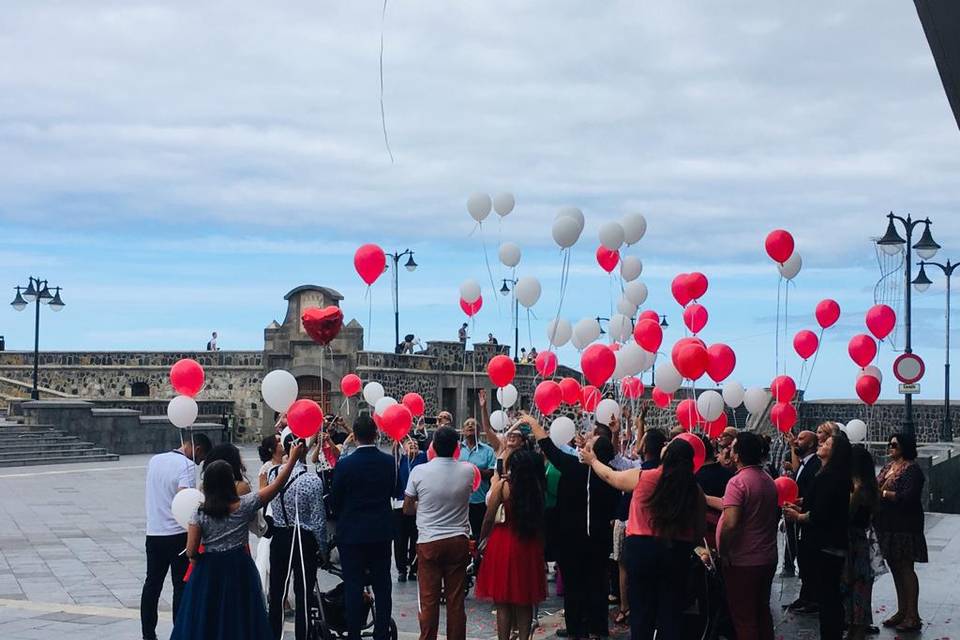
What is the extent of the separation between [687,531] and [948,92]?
11.0 feet

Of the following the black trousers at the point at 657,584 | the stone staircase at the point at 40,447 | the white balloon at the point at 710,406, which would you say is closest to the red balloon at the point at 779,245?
the white balloon at the point at 710,406

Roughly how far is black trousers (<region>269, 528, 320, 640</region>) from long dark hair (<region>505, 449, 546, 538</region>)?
1.38 metres

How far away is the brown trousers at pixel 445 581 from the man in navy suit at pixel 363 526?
0.24m

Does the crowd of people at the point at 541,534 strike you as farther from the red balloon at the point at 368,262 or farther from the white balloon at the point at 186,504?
the red balloon at the point at 368,262

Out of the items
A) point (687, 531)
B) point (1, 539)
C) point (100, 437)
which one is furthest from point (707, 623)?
point (100, 437)

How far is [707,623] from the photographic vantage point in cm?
750

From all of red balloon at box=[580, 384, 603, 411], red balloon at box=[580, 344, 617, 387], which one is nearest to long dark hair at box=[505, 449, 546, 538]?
red balloon at box=[580, 344, 617, 387]

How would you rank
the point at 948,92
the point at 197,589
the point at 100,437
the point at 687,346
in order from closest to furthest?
the point at 197,589, the point at 948,92, the point at 687,346, the point at 100,437

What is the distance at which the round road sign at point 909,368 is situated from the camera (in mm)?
17328

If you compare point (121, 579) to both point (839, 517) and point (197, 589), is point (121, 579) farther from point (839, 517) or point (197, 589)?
point (839, 517)

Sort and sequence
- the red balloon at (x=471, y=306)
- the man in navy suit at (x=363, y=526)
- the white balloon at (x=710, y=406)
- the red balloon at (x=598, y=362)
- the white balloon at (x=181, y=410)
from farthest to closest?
1. the red balloon at (x=471, y=306)
2. the red balloon at (x=598, y=362)
3. the white balloon at (x=710, y=406)
4. the white balloon at (x=181, y=410)
5. the man in navy suit at (x=363, y=526)

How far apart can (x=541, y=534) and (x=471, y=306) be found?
4.99m

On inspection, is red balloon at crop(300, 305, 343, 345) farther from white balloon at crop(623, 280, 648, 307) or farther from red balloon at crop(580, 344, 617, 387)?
white balloon at crop(623, 280, 648, 307)

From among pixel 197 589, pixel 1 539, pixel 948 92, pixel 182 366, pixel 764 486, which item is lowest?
pixel 1 539
